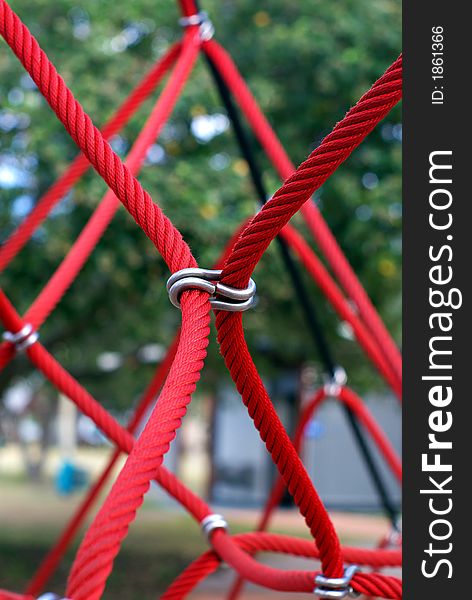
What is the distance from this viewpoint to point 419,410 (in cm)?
109

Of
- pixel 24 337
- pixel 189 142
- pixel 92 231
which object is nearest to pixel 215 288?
pixel 24 337

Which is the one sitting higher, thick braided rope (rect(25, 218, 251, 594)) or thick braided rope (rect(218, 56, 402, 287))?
thick braided rope (rect(25, 218, 251, 594))

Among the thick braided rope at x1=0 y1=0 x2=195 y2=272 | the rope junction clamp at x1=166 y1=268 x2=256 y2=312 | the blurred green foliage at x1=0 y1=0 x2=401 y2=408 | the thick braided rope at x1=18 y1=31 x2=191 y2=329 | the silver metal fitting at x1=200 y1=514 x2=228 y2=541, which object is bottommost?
the rope junction clamp at x1=166 y1=268 x2=256 y2=312

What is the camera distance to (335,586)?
1279 mm

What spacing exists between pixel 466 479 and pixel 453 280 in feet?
0.77

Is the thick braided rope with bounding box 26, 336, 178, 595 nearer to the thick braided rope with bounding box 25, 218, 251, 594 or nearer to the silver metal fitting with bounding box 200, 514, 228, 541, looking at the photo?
the thick braided rope with bounding box 25, 218, 251, 594

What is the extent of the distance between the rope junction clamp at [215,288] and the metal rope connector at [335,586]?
435mm

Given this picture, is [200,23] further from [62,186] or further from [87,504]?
[87,504]

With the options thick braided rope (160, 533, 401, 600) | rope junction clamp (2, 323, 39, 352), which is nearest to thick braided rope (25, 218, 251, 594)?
rope junction clamp (2, 323, 39, 352)

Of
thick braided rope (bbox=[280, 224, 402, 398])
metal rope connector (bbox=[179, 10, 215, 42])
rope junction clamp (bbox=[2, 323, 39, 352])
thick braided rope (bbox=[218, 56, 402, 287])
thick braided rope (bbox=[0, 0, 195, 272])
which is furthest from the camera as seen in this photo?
thick braided rope (bbox=[280, 224, 402, 398])

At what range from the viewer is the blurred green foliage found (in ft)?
15.1

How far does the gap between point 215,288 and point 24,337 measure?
107cm

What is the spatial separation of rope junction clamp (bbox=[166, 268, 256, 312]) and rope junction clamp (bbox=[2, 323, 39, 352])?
1.02 meters

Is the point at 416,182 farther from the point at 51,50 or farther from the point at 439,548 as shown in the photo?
the point at 51,50
